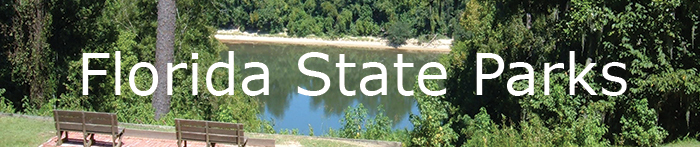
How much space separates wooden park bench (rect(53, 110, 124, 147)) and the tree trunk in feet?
15.0

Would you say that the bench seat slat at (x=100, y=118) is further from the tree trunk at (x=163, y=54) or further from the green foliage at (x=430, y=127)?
the green foliage at (x=430, y=127)

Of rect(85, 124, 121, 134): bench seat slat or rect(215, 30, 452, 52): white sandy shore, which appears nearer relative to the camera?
rect(85, 124, 121, 134): bench seat slat

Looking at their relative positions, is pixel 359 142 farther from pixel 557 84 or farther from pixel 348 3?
pixel 348 3

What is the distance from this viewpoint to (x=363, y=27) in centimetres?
6506

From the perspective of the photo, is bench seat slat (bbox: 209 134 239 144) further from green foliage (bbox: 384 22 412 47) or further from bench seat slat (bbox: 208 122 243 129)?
green foliage (bbox: 384 22 412 47)

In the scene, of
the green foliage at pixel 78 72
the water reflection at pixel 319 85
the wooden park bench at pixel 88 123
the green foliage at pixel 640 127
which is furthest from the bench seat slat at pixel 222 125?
the green foliage at pixel 640 127

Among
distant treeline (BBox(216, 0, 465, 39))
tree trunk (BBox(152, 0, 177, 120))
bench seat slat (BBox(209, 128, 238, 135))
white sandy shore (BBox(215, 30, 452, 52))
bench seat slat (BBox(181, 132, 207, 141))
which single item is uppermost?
distant treeline (BBox(216, 0, 465, 39))

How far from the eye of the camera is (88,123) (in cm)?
759

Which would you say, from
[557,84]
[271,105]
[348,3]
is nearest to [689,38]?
[557,84]

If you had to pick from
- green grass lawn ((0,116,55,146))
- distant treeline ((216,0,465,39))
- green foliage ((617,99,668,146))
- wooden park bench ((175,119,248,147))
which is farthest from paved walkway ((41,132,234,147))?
distant treeline ((216,0,465,39))

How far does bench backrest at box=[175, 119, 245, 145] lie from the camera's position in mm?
7344

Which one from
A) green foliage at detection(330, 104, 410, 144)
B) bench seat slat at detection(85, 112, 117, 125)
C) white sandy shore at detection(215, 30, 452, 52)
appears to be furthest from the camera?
white sandy shore at detection(215, 30, 452, 52)

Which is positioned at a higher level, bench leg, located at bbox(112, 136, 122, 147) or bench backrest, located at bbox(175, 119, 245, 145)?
bench backrest, located at bbox(175, 119, 245, 145)

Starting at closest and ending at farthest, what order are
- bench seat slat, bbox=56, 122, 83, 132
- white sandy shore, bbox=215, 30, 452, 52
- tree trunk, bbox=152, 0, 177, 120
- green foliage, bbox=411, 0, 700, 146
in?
bench seat slat, bbox=56, 122, 83, 132 < green foliage, bbox=411, 0, 700, 146 < tree trunk, bbox=152, 0, 177, 120 < white sandy shore, bbox=215, 30, 452, 52
